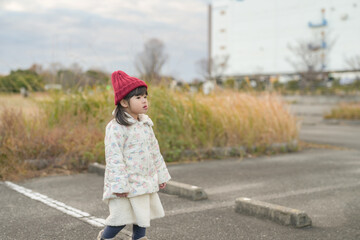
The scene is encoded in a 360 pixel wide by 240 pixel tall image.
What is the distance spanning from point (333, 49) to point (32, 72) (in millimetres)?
44664

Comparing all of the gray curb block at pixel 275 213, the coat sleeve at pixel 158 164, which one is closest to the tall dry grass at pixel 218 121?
the gray curb block at pixel 275 213

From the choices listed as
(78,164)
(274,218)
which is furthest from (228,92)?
(274,218)

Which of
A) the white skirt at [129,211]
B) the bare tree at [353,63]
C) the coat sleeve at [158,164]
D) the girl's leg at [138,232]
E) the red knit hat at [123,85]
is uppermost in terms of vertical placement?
the bare tree at [353,63]

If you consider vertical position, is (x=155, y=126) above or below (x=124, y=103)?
below

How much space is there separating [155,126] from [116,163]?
16.4 ft

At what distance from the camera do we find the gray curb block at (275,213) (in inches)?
169

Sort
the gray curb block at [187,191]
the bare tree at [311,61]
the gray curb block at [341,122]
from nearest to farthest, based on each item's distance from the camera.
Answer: the gray curb block at [187,191]
the gray curb block at [341,122]
the bare tree at [311,61]

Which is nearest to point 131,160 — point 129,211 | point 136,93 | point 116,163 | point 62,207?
point 116,163

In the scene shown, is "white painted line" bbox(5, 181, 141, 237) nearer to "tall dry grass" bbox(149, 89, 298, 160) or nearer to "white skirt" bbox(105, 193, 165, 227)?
"white skirt" bbox(105, 193, 165, 227)

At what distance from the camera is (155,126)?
27.1 feet

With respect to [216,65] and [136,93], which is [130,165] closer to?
[136,93]

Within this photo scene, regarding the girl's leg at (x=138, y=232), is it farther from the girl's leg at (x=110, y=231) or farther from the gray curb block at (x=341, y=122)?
the gray curb block at (x=341, y=122)

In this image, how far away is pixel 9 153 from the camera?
6.94m

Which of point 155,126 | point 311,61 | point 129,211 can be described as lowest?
point 129,211
